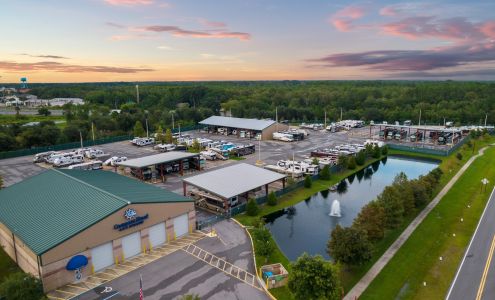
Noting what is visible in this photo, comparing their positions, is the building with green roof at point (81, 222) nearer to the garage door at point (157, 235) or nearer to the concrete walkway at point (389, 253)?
the garage door at point (157, 235)

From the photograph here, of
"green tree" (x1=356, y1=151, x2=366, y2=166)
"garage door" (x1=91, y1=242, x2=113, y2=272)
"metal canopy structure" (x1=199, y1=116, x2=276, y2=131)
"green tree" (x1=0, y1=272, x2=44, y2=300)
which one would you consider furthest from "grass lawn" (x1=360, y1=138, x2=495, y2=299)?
"metal canopy structure" (x1=199, y1=116, x2=276, y2=131)

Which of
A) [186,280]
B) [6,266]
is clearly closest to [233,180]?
[186,280]

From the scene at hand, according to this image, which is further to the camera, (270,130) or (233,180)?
(270,130)

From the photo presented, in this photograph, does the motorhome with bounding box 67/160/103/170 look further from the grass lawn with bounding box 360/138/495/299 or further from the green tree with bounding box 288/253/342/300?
the grass lawn with bounding box 360/138/495/299

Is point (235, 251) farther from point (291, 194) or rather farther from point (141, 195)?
point (291, 194)

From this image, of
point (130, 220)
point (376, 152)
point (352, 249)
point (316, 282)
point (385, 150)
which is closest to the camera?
point (316, 282)

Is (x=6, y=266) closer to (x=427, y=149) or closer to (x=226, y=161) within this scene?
(x=226, y=161)
